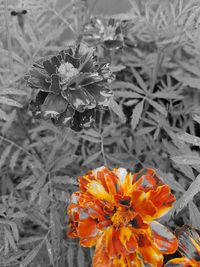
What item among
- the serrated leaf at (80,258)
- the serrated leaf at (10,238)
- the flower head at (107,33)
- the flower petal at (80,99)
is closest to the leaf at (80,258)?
the serrated leaf at (80,258)

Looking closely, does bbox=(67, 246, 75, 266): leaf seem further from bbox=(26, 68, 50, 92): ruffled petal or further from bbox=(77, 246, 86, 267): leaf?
bbox=(26, 68, 50, 92): ruffled petal

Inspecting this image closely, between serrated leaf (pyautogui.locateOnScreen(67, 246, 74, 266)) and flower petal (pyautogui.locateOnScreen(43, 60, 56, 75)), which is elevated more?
flower petal (pyautogui.locateOnScreen(43, 60, 56, 75))

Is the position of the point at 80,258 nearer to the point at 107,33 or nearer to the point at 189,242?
the point at 189,242

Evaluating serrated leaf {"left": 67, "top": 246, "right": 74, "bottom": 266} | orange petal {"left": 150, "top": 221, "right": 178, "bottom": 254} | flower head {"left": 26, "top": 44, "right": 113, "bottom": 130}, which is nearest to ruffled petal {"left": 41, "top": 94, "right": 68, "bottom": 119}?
flower head {"left": 26, "top": 44, "right": 113, "bottom": 130}

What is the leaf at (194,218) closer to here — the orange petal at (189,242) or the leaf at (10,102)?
the orange petal at (189,242)

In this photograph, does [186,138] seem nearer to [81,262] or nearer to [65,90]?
[65,90]

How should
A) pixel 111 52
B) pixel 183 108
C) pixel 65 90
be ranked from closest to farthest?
pixel 65 90 → pixel 111 52 → pixel 183 108

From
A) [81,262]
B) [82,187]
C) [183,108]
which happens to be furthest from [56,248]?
[183,108]

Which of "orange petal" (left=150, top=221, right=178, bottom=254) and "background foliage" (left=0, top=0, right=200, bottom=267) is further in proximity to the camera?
"background foliage" (left=0, top=0, right=200, bottom=267)
